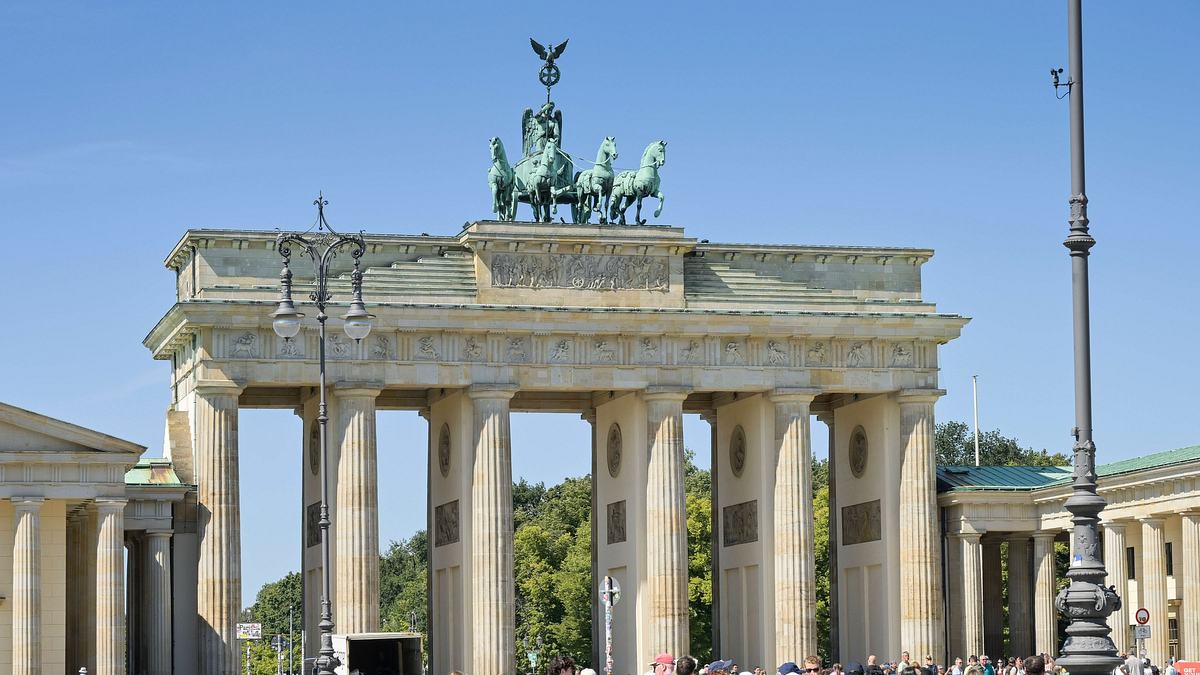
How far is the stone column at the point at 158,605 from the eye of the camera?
68.7 metres

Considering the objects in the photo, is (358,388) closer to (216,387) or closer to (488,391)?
(488,391)

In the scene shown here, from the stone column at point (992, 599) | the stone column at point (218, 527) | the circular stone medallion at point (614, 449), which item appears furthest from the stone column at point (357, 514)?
the stone column at point (992, 599)

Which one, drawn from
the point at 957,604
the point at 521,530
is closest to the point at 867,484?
the point at 957,604

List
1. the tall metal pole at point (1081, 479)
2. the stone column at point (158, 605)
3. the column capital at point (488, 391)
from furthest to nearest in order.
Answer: the column capital at point (488, 391) < the stone column at point (158, 605) < the tall metal pole at point (1081, 479)

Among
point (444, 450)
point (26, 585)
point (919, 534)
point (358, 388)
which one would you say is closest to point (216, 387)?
point (358, 388)

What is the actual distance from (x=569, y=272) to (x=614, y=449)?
748 cm

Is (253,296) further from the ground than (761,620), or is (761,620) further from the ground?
(253,296)

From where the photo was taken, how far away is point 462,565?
7381cm

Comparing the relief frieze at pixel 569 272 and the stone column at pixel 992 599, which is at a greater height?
the relief frieze at pixel 569 272

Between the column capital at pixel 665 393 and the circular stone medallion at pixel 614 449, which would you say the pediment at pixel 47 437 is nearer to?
the column capital at pixel 665 393

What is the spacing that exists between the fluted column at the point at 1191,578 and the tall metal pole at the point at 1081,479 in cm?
3889

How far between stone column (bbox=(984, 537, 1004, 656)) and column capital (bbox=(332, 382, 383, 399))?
80.4ft

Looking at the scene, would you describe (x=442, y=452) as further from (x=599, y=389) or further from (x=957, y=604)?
(x=957, y=604)

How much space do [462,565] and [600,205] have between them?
13003 mm
